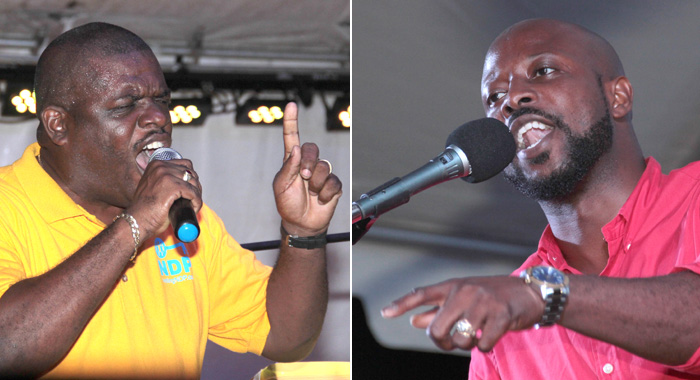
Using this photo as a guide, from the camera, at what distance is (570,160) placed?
74.0 inches

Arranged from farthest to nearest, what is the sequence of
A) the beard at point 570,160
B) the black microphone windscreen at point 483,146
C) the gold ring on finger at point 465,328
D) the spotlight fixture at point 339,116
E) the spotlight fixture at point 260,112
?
the spotlight fixture at point 339,116 → the spotlight fixture at point 260,112 → the beard at point 570,160 → the black microphone windscreen at point 483,146 → the gold ring on finger at point 465,328

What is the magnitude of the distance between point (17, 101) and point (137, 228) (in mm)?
3539

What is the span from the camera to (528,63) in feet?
6.60

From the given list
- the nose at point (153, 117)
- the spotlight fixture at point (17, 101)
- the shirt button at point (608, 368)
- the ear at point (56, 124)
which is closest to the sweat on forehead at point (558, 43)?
the shirt button at point (608, 368)

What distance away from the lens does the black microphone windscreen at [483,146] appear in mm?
1462

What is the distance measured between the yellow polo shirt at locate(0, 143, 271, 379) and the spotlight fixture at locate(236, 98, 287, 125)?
2.80 m

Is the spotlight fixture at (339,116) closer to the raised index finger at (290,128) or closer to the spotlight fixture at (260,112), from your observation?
the spotlight fixture at (260,112)

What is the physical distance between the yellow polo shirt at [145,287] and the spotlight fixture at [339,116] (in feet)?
9.62

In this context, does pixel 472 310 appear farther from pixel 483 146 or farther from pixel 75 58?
pixel 75 58

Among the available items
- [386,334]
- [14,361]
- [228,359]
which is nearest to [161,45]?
[228,359]

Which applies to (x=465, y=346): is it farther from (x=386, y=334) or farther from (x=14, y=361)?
(x=386, y=334)

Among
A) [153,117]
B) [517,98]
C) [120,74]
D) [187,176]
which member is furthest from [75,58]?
[517,98]

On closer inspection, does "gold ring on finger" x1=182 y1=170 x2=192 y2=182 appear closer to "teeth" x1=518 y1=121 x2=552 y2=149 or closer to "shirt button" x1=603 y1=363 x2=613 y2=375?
"teeth" x1=518 y1=121 x2=552 y2=149

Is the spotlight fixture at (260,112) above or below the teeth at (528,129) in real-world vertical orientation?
above
